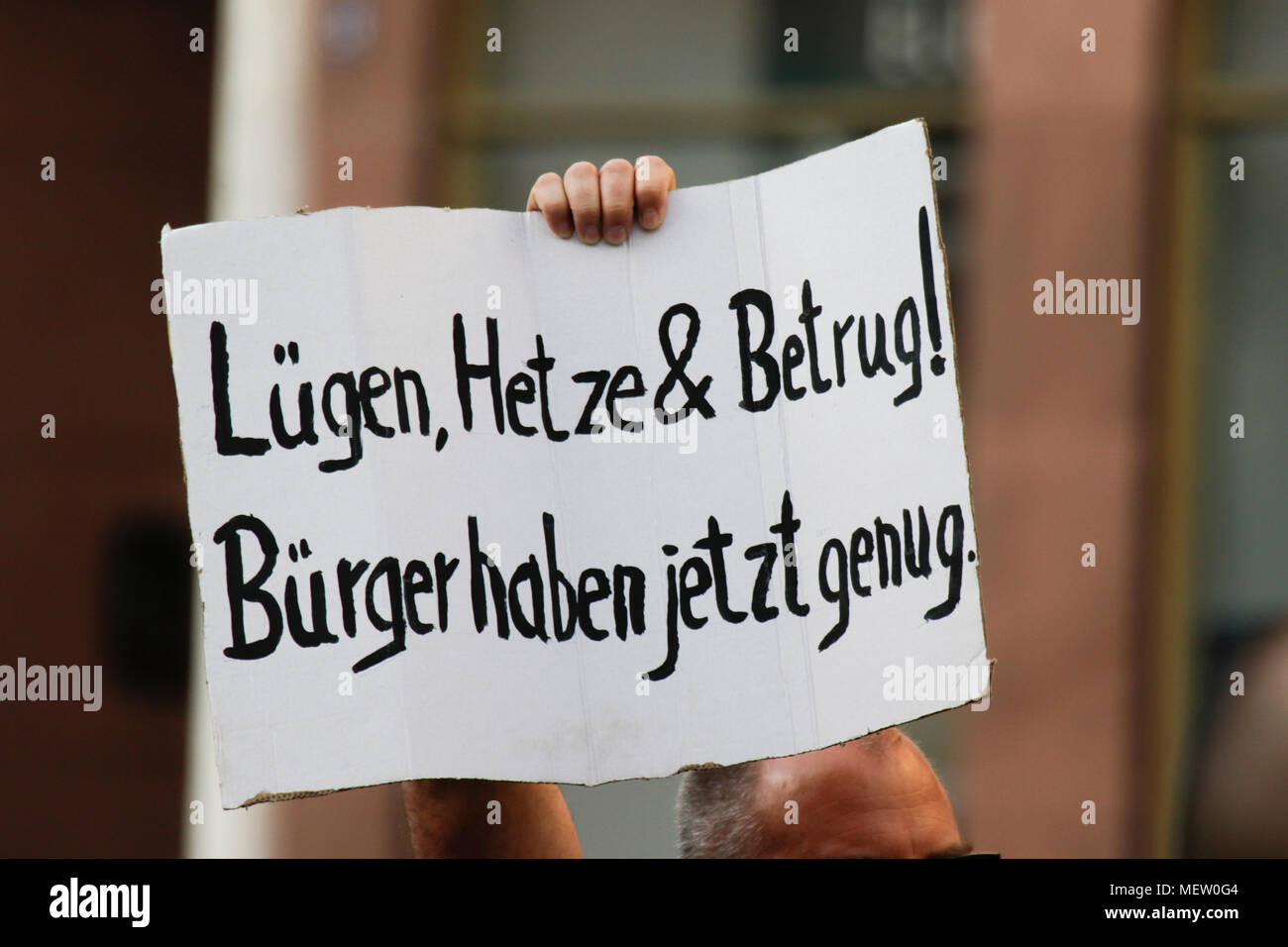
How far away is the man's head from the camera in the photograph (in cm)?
210

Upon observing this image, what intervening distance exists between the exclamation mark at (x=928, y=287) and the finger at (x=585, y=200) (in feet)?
1.36

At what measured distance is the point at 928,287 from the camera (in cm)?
186

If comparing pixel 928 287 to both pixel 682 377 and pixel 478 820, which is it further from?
pixel 478 820

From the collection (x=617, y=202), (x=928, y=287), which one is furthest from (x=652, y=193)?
(x=928, y=287)

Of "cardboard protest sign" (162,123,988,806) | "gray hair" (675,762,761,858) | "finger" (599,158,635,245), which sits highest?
"finger" (599,158,635,245)

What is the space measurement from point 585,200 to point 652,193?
A: 0.29 ft

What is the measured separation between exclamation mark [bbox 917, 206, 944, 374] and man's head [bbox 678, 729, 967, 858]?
0.58 metres

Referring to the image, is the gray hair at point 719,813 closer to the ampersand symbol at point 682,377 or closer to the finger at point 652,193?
the ampersand symbol at point 682,377

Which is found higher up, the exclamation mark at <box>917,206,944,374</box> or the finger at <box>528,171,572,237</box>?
the finger at <box>528,171,572,237</box>

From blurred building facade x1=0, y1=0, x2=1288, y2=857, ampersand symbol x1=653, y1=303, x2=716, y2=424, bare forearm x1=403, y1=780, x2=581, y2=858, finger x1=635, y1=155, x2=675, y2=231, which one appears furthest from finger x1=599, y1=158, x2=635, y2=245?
blurred building facade x1=0, y1=0, x2=1288, y2=857

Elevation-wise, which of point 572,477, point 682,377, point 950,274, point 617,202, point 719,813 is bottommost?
point 719,813

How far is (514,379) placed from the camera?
1.92 meters

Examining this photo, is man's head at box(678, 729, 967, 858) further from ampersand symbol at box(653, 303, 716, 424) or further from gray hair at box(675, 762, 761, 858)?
ampersand symbol at box(653, 303, 716, 424)
